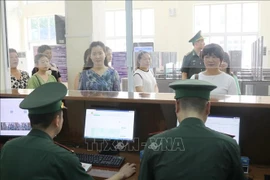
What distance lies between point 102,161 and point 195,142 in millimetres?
1012

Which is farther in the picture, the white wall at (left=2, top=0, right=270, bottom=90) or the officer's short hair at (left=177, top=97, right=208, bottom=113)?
the white wall at (left=2, top=0, right=270, bottom=90)

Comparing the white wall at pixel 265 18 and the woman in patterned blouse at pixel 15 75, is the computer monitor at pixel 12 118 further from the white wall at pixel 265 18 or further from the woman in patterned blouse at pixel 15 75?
the white wall at pixel 265 18

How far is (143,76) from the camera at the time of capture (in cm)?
339

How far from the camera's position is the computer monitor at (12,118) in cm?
247

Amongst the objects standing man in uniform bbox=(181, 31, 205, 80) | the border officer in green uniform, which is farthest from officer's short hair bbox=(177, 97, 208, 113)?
standing man in uniform bbox=(181, 31, 205, 80)

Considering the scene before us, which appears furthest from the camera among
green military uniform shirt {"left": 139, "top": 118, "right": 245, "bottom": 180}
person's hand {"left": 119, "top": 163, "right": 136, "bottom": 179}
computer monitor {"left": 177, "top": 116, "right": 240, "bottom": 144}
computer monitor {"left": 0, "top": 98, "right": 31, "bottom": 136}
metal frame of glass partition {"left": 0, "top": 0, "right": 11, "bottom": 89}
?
metal frame of glass partition {"left": 0, "top": 0, "right": 11, "bottom": 89}

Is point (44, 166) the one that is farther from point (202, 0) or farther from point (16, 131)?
point (202, 0)

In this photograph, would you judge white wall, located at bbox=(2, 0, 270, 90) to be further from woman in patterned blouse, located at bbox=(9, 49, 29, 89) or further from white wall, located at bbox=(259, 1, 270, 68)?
woman in patterned blouse, located at bbox=(9, 49, 29, 89)

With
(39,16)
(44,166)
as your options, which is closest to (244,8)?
(39,16)

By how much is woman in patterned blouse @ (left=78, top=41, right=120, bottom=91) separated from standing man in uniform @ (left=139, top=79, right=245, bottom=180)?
172 cm

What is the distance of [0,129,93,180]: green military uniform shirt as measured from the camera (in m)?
1.30

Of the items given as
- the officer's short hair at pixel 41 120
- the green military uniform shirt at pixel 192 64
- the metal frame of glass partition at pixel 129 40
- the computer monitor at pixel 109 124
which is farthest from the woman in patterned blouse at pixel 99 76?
the officer's short hair at pixel 41 120

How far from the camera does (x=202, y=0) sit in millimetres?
8219

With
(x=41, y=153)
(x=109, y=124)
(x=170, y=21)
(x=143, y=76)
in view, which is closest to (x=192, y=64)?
(x=143, y=76)
